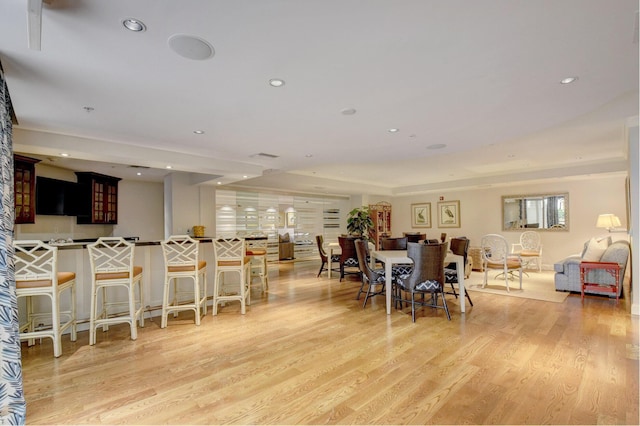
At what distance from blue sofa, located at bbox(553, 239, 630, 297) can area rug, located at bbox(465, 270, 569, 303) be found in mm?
179

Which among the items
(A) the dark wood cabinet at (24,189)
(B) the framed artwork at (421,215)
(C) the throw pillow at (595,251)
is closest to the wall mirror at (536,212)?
(B) the framed artwork at (421,215)

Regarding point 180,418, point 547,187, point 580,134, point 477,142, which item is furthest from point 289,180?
point 547,187

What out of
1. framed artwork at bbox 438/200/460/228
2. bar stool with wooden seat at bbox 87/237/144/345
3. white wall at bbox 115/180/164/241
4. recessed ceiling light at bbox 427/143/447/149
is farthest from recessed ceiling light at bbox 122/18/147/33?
framed artwork at bbox 438/200/460/228

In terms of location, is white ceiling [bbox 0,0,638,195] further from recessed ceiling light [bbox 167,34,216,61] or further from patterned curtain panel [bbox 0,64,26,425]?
patterned curtain panel [bbox 0,64,26,425]

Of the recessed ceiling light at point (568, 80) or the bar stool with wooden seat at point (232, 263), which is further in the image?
the bar stool with wooden seat at point (232, 263)

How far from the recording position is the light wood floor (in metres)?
2.14

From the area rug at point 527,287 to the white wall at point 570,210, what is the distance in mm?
1201

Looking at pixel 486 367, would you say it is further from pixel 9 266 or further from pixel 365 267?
pixel 9 266

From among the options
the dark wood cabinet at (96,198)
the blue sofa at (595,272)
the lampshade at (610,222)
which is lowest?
the blue sofa at (595,272)

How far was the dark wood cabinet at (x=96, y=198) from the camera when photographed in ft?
22.9

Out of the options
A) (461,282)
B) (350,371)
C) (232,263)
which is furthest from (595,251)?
(232,263)

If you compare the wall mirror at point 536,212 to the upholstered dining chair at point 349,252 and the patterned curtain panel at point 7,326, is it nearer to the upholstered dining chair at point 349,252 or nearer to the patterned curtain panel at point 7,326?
the upholstered dining chair at point 349,252

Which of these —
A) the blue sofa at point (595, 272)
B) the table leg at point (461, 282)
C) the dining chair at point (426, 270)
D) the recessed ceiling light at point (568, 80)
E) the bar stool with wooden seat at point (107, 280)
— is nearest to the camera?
the recessed ceiling light at point (568, 80)

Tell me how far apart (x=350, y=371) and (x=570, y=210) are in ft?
27.5
